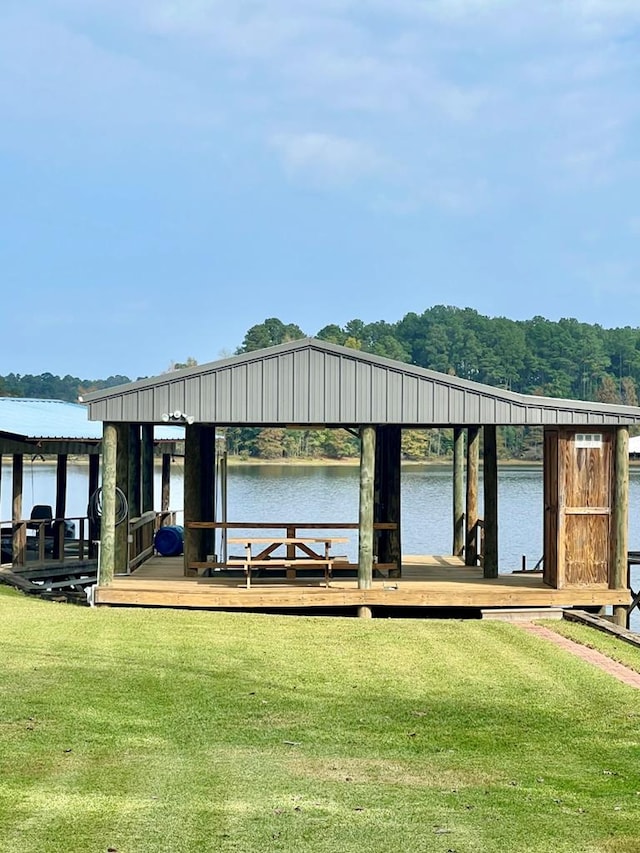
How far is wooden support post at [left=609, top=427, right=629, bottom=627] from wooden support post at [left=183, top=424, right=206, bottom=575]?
6600 mm

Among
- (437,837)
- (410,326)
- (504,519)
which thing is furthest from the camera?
(410,326)

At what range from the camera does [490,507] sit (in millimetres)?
18219

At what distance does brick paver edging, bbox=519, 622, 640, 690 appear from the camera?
1152cm

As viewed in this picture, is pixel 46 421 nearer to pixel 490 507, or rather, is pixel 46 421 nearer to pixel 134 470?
pixel 134 470

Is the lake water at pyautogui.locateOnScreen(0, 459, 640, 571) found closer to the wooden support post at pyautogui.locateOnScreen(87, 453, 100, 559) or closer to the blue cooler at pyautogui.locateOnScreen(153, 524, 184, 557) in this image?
the wooden support post at pyautogui.locateOnScreen(87, 453, 100, 559)

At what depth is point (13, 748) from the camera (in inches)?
320

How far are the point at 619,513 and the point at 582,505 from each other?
20.6 inches

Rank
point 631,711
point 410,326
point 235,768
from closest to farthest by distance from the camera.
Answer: point 235,768 → point 631,711 → point 410,326

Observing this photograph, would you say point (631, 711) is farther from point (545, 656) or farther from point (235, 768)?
point (235, 768)

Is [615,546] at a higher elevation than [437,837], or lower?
higher

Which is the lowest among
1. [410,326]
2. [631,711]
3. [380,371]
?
[631,711]

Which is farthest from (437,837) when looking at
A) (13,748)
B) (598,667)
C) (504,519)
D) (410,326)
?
(410,326)

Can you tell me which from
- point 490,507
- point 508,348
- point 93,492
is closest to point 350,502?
point 93,492

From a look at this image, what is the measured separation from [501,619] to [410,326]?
13301 centimetres
